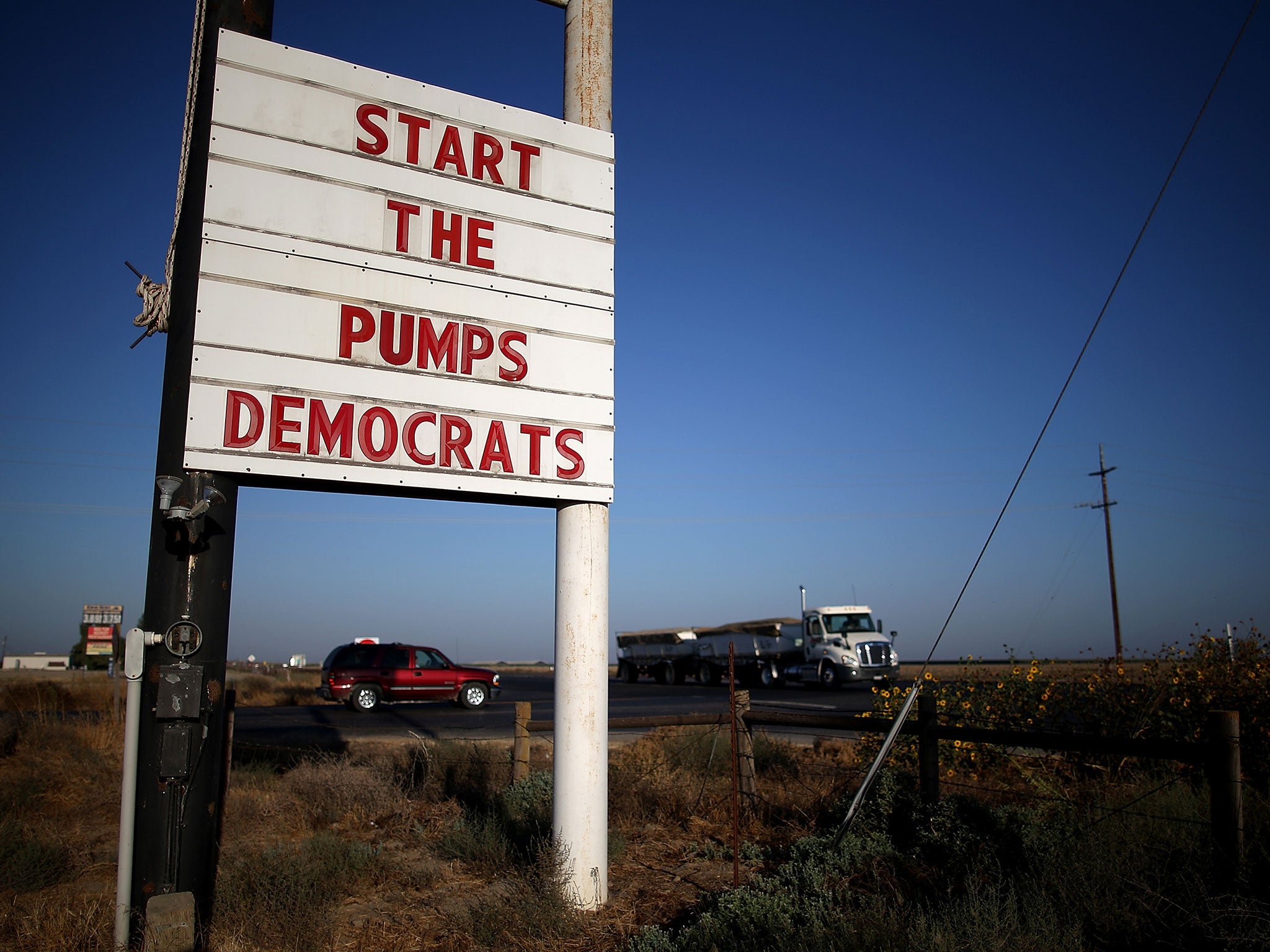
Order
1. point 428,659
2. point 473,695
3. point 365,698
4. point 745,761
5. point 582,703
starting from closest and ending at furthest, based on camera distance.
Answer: point 582,703 → point 745,761 → point 365,698 → point 428,659 → point 473,695

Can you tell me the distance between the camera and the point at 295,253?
5145mm

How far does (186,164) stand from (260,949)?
14.2 feet

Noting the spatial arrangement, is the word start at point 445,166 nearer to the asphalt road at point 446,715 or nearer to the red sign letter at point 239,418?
the red sign letter at point 239,418

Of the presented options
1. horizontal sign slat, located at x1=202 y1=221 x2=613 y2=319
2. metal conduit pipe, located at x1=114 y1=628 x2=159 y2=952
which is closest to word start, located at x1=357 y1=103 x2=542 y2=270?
horizontal sign slat, located at x1=202 y1=221 x2=613 y2=319

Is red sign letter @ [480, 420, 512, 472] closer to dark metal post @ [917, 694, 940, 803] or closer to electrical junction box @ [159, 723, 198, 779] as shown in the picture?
electrical junction box @ [159, 723, 198, 779]

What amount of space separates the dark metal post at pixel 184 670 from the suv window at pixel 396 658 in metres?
18.5

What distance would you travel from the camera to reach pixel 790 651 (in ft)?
114

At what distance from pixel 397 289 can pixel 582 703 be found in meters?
2.76

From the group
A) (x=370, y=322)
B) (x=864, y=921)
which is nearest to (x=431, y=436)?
(x=370, y=322)

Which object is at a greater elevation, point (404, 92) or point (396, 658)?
point (404, 92)

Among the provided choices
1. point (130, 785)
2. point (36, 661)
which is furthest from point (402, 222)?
point (36, 661)

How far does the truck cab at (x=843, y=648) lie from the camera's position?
3172cm

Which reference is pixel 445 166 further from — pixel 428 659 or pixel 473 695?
pixel 473 695

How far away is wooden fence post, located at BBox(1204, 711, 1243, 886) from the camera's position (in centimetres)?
442
